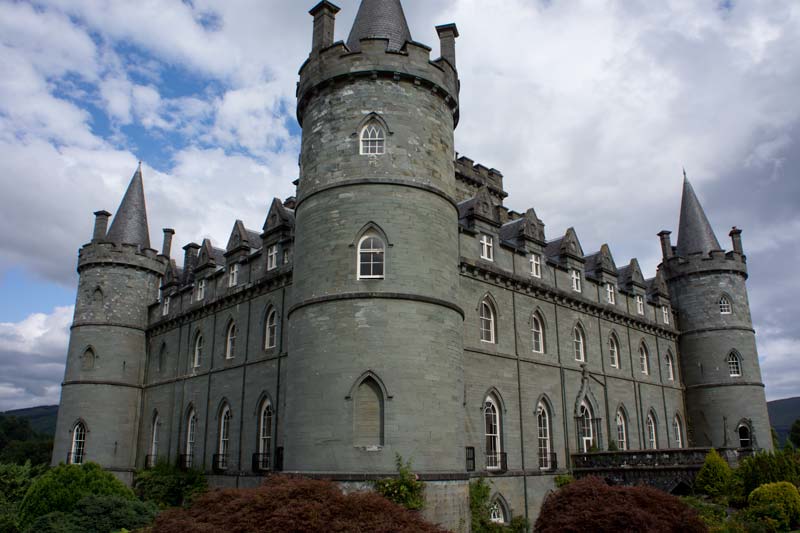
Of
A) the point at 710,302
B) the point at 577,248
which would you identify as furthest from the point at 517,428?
the point at 710,302

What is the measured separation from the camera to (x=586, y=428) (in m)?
28.6

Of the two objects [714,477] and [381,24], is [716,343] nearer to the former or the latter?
[714,477]

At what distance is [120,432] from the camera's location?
111 ft

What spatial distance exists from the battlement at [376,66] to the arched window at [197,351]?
50.4 feet

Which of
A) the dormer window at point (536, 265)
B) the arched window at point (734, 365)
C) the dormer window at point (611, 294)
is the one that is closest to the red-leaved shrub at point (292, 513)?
the dormer window at point (536, 265)

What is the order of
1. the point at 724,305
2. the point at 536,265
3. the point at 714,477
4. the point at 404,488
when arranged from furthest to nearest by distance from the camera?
the point at 724,305
the point at 536,265
the point at 714,477
the point at 404,488

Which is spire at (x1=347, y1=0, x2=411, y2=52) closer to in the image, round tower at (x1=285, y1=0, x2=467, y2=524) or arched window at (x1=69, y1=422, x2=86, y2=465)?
round tower at (x1=285, y1=0, x2=467, y2=524)

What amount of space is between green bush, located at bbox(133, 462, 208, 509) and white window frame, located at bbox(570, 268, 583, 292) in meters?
18.6

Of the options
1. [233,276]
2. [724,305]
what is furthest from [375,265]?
[724,305]

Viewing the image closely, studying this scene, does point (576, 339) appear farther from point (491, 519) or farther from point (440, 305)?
point (440, 305)

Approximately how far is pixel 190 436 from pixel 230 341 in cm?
536

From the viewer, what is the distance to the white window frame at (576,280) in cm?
3033

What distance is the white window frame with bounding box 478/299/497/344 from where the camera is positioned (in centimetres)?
2475

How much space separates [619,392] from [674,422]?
268 inches
